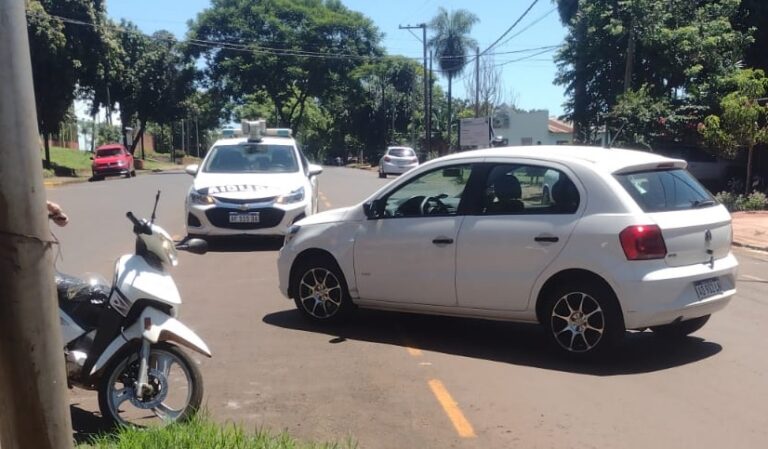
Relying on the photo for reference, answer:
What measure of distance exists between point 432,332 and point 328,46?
188 ft

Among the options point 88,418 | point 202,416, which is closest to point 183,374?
point 202,416

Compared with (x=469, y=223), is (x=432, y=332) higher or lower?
lower

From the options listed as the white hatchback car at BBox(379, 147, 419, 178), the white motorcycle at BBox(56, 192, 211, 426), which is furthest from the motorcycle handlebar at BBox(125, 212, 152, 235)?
the white hatchback car at BBox(379, 147, 419, 178)

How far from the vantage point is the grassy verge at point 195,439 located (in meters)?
4.21

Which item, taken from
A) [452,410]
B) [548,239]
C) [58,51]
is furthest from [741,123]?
[58,51]

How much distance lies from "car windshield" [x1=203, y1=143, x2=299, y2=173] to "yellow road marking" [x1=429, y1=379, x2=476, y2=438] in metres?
8.54

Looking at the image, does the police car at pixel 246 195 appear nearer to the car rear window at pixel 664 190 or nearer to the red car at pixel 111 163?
the car rear window at pixel 664 190

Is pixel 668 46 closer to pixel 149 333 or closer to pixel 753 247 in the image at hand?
pixel 753 247

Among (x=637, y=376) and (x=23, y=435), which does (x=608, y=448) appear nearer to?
(x=637, y=376)

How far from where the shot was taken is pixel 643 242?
20.2ft

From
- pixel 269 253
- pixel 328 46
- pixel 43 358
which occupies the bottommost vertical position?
pixel 269 253

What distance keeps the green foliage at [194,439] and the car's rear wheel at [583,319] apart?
7.91 ft

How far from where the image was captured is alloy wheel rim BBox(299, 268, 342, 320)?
7.73 meters

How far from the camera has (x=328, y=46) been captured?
62.8 meters
